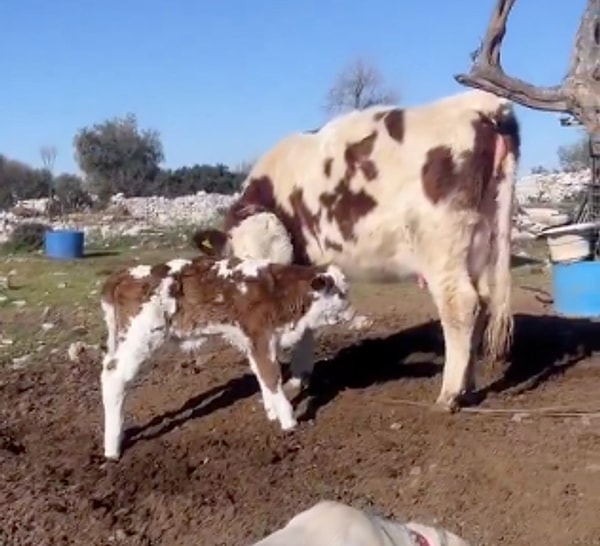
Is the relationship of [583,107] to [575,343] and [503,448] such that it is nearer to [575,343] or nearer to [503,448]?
[503,448]

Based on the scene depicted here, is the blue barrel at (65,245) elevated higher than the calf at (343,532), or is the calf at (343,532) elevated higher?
the calf at (343,532)

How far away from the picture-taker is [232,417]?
8.23 meters

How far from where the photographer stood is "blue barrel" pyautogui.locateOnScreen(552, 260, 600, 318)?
12.0m

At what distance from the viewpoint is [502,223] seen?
853 cm

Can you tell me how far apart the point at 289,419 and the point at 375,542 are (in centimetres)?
467

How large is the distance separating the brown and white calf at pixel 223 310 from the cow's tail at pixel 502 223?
122 cm

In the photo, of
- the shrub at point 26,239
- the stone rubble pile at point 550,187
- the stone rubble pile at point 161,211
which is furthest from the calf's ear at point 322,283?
the stone rubble pile at point 550,187

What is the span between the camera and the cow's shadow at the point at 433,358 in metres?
8.94

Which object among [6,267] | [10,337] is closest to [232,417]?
[10,337]

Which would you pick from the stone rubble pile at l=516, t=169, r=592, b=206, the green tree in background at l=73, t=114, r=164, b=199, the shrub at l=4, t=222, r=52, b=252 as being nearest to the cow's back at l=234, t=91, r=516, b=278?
the shrub at l=4, t=222, r=52, b=252

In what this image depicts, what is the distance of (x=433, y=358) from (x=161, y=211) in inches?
1215

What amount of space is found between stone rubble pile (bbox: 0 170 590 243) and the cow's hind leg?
15991 millimetres

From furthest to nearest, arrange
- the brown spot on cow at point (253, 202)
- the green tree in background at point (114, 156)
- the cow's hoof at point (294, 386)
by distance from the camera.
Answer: the green tree in background at point (114, 156) < the brown spot on cow at point (253, 202) < the cow's hoof at point (294, 386)

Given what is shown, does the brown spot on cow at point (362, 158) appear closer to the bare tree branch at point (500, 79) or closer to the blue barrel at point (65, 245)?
the bare tree branch at point (500, 79)
